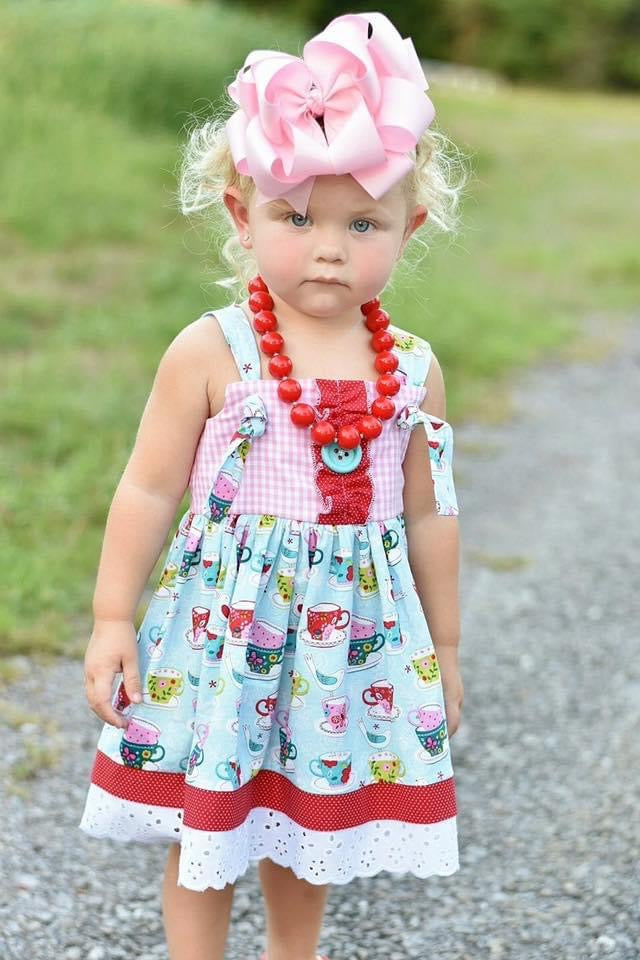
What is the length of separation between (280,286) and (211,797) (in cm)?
70

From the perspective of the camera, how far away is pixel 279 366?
5.76 feet

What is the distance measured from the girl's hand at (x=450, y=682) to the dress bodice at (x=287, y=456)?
0.94 feet

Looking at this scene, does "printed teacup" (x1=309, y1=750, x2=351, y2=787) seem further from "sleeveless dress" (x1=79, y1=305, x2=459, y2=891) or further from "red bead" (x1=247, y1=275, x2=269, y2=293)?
"red bead" (x1=247, y1=275, x2=269, y2=293)

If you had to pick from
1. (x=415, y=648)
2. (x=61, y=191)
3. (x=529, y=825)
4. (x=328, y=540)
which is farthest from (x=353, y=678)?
(x=61, y=191)

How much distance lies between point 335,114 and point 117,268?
5161 millimetres

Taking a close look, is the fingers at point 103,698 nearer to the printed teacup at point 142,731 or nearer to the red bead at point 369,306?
the printed teacup at point 142,731

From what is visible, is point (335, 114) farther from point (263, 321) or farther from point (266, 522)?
point (266, 522)

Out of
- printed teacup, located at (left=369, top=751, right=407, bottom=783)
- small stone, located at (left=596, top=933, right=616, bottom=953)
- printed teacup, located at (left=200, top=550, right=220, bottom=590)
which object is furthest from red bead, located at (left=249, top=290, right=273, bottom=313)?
small stone, located at (left=596, top=933, right=616, bottom=953)

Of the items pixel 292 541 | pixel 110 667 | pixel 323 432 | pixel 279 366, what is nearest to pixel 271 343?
pixel 279 366

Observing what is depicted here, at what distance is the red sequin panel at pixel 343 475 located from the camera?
177 centimetres

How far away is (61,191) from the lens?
286 inches

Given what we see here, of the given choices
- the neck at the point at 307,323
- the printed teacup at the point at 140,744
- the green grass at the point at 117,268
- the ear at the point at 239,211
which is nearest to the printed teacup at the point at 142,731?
the printed teacup at the point at 140,744

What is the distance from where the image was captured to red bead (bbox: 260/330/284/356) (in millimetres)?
1771

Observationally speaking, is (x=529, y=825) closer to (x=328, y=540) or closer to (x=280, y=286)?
(x=328, y=540)
